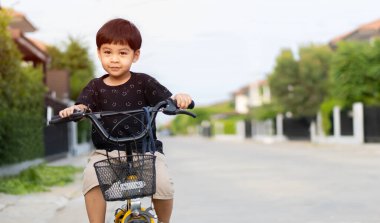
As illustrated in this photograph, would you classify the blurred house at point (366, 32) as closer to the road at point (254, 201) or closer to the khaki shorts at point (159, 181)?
the road at point (254, 201)

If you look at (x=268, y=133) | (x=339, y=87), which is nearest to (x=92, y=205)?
(x=339, y=87)

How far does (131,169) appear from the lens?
3.67m

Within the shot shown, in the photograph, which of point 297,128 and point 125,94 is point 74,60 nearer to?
point 297,128

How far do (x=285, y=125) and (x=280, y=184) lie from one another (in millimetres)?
44869

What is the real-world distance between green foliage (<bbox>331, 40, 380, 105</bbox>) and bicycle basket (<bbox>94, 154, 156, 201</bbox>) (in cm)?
3128

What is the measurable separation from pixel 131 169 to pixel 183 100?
0.53 metres

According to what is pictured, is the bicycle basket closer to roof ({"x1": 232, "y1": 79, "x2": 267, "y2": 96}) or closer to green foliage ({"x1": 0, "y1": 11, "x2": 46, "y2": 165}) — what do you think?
green foliage ({"x1": 0, "y1": 11, "x2": 46, "y2": 165})

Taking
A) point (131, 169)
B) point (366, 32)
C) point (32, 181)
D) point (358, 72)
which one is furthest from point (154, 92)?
point (366, 32)

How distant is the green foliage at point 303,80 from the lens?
166 feet

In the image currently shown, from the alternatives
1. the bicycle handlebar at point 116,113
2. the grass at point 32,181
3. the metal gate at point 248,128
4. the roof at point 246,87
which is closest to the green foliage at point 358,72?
the grass at point 32,181

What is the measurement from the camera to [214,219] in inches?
303

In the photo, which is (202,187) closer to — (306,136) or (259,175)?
(259,175)

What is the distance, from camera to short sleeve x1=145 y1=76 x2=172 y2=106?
14.0ft

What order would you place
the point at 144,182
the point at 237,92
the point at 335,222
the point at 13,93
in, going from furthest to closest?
the point at 237,92 < the point at 13,93 < the point at 335,222 < the point at 144,182
